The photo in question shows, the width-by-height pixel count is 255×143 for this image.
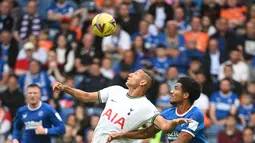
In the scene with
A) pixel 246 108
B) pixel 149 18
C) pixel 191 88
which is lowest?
pixel 246 108

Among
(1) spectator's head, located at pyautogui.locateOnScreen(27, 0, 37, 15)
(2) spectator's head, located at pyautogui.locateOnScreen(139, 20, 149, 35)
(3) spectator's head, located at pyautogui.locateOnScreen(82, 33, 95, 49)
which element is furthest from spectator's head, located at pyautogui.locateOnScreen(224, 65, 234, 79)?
A: (1) spectator's head, located at pyautogui.locateOnScreen(27, 0, 37, 15)

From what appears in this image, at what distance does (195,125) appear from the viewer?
33.6ft

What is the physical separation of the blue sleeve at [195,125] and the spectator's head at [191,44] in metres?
8.53

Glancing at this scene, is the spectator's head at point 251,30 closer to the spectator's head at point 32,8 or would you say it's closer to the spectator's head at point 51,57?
the spectator's head at point 51,57

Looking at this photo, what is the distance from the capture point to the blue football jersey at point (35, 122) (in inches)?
527

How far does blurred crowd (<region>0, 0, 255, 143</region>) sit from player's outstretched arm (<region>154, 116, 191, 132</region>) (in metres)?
A: 5.47

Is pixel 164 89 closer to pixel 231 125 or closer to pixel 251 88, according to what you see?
pixel 231 125

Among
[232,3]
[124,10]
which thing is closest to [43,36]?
[124,10]

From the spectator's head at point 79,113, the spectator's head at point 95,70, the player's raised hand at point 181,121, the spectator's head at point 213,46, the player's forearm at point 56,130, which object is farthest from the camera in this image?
the spectator's head at point 213,46

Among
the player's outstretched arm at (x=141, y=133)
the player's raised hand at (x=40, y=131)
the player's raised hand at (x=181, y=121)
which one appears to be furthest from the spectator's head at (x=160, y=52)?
the player's raised hand at (x=181, y=121)

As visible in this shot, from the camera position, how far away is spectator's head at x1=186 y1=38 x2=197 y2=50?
18.8 metres

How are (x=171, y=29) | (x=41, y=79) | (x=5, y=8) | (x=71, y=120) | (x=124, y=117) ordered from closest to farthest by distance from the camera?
(x=124, y=117) < (x=71, y=120) < (x=41, y=79) < (x=171, y=29) < (x=5, y=8)

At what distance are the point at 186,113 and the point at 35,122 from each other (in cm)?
378

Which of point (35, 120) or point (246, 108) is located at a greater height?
point (35, 120)
